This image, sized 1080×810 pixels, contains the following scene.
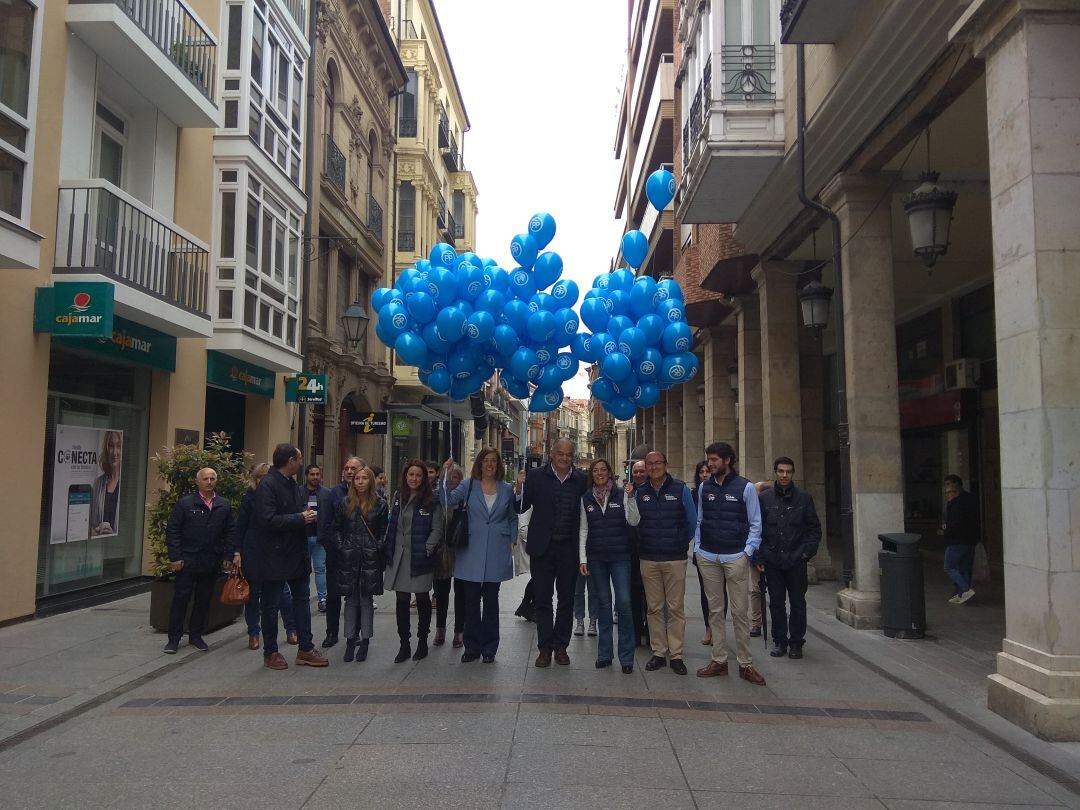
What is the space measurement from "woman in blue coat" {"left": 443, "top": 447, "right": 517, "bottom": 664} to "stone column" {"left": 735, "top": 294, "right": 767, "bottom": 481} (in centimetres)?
911

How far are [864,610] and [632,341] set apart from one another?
13.9 feet

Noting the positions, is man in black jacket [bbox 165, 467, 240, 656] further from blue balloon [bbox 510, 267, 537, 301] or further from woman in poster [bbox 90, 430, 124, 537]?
blue balloon [bbox 510, 267, 537, 301]

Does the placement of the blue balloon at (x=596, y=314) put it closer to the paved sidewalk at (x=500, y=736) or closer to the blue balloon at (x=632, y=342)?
the blue balloon at (x=632, y=342)

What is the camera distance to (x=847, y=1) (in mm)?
8516

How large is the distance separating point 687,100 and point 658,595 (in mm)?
11132

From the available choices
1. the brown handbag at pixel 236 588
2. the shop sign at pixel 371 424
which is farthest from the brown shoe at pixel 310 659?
the shop sign at pixel 371 424

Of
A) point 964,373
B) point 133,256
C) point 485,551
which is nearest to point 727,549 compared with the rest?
point 485,551

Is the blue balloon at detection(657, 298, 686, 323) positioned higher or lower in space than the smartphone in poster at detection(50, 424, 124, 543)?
higher

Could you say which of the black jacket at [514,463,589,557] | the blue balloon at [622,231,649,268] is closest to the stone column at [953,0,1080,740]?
the black jacket at [514,463,589,557]

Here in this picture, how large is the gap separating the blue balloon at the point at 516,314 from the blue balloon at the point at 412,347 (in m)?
1.11

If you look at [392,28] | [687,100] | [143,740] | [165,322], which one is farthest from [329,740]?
[392,28]

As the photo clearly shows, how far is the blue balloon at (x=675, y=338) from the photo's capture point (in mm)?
11227

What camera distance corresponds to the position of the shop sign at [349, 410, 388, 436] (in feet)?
67.6

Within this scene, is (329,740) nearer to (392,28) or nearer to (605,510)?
(605,510)
